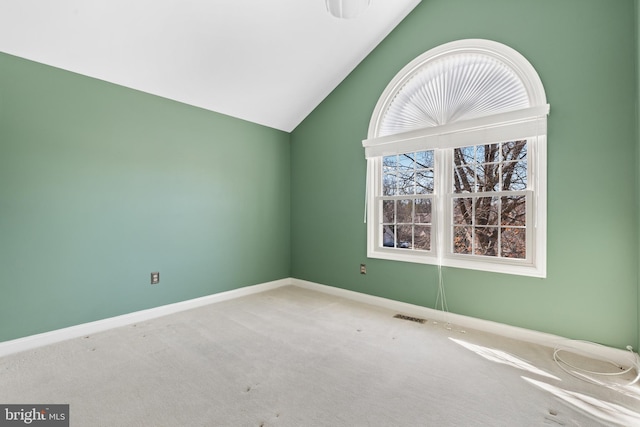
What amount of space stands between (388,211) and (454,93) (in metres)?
1.45

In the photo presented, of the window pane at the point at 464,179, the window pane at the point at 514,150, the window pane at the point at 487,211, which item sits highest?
the window pane at the point at 514,150

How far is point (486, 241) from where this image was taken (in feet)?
9.68

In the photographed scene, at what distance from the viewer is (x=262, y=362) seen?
2.23 meters

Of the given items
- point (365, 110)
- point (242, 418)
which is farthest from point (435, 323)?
point (365, 110)

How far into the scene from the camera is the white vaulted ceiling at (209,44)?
236 centimetres

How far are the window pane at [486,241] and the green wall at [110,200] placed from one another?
2.76 m

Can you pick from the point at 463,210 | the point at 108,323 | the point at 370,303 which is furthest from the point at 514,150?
the point at 108,323

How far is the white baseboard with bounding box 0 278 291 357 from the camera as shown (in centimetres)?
243

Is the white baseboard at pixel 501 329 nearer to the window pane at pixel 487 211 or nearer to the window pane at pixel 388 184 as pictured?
the window pane at pixel 487 211

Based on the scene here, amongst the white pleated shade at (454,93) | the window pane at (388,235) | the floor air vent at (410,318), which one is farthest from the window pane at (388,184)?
the floor air vent at (410,318)

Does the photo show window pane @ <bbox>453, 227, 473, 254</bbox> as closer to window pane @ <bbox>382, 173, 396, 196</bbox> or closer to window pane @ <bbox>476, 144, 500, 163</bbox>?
window pane @ <bbox>476, 144, 500, 163</bbox>

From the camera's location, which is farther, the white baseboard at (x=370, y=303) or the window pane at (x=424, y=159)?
the window pane at (x=424, y=159)

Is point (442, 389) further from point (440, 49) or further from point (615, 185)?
point (440, 49)

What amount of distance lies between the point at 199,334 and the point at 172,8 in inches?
112
